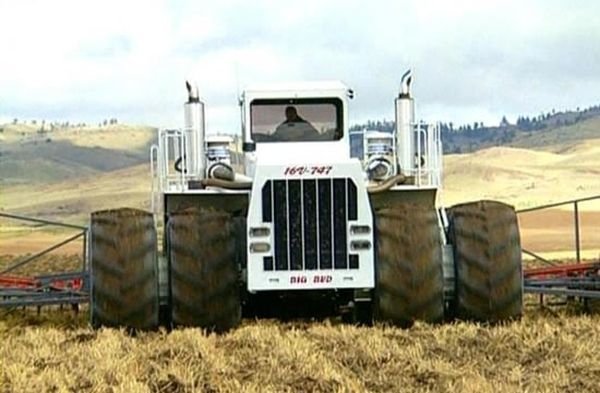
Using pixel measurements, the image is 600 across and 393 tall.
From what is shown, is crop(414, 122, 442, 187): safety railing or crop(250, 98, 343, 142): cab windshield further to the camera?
crop(250, 98, 343, 142): cab windshield

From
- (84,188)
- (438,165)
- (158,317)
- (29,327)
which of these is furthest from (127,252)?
(84,188)

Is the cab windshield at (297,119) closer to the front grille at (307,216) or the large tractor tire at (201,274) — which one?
the front grille at (307,216)

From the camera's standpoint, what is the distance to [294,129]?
1596cm

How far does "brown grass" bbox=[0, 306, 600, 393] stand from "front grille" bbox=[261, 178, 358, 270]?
0.84m

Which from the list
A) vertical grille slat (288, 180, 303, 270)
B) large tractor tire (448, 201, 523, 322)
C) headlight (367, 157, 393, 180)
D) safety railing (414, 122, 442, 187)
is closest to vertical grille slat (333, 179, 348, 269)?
vertical grille slat (288, 180, 303, 270)

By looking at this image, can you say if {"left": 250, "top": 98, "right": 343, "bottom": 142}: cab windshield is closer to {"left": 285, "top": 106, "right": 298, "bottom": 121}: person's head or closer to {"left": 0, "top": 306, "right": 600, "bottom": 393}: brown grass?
{"left": 285, "top": 106, "right": 298, "bottom": 121}: person's head

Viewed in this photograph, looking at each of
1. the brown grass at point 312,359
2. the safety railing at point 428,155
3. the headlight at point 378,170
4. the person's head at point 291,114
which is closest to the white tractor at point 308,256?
the brown grass at point 312,359

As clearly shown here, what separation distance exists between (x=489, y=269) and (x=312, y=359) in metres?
3.96

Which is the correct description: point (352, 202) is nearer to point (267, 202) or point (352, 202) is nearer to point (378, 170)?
point (267, 202)

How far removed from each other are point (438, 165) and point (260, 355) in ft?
16.3

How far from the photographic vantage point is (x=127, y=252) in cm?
1411

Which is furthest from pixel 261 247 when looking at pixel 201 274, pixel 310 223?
pixel 201 274

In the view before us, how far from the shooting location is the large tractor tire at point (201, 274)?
554 inches

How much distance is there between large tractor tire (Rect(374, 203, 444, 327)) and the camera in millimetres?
14000
